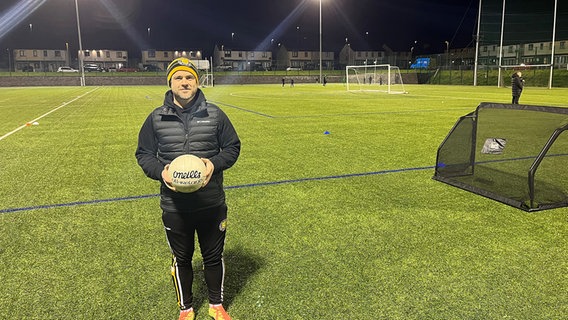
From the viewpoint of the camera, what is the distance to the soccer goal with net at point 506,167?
233 inches

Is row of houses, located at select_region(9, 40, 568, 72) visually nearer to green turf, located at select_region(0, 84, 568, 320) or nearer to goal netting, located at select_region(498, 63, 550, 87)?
goal netting, located at select_region(498, 63, 550, 87)

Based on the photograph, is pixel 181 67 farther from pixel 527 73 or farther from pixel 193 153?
pixel 527 73

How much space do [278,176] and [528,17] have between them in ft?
186

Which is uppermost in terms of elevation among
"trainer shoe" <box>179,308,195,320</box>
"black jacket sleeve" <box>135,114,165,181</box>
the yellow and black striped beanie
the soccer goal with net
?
the yellow and black striped beanie

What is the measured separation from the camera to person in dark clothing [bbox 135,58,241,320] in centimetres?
319

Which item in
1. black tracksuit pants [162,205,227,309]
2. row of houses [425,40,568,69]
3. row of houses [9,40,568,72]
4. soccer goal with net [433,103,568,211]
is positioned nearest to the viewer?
black tracksuit pants [162,205,227,309]

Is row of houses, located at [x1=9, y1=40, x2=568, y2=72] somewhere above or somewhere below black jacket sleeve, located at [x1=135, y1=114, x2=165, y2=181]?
above

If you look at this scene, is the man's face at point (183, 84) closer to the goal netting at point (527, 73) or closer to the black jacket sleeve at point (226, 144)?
the black jacket sleeve at point (226, 144)

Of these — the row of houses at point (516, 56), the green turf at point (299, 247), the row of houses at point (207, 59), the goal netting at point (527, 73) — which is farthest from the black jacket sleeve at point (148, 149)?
the row of houses at point (207, 59)

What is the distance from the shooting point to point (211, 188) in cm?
327

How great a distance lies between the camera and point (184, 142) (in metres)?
3.26

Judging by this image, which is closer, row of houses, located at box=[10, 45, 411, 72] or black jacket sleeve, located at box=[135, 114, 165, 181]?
black jacket sleeve, located at box=[135, 114, 165, 181]

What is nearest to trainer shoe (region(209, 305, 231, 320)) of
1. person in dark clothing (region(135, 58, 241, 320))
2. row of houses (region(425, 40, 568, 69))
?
person in dark clothing (region(135, 58, 241, 320))

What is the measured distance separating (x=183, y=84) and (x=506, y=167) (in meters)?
7.19
